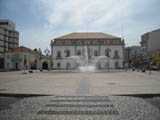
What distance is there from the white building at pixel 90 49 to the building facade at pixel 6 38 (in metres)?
25.8

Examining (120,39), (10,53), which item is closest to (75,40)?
(120,39)

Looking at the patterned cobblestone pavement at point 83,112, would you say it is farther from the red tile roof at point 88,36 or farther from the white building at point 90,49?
the red tile roof at point 88,36

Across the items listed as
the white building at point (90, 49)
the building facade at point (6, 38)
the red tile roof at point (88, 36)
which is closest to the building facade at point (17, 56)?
the building facade at point (6, 38)

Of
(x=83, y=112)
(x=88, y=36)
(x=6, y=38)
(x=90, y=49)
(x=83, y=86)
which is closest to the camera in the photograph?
(x=83, y=112)

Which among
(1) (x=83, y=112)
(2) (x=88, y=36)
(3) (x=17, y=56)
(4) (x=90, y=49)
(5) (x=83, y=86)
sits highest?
(2) (x=88, y=36)

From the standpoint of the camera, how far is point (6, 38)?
63812 millimetres

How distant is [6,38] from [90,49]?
44.8m

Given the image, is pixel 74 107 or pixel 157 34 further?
pixel 157 34

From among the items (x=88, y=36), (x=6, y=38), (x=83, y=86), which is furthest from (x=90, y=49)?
(x=83, y=86)

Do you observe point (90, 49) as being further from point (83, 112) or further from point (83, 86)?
point (83, 112)

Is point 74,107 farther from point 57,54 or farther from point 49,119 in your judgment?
point 57,54

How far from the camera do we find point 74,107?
5.30m

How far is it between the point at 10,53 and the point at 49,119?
198 feet

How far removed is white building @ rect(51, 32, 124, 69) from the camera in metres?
55.1
